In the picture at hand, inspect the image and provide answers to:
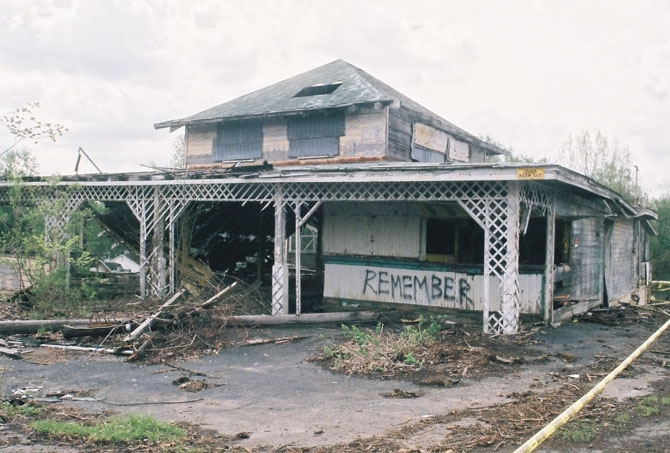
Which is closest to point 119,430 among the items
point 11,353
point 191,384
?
point 191,384

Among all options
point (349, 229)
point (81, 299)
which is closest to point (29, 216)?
point (81, 299)

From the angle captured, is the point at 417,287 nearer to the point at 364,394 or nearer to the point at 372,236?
the point at 372,236

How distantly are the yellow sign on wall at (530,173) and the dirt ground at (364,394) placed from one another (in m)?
3.12

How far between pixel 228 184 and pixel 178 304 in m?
3.89

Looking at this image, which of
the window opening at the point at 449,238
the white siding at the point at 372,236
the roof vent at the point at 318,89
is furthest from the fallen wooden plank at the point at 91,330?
the roof vent at the point at 318,89

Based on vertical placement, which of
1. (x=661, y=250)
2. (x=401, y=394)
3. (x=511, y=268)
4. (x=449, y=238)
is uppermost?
(x=449, y=238)

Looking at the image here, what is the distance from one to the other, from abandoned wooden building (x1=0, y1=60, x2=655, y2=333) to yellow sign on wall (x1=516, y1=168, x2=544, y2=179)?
0.09 feet

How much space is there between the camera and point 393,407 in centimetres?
762

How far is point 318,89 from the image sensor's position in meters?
20.8

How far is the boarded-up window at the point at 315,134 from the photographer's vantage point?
18953 millimetres

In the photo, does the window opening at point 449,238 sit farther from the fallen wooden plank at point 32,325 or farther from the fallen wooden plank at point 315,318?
the fallen wooden plank at point 32,325

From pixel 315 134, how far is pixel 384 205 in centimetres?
521

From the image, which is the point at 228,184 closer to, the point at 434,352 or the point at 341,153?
the point at 341,153

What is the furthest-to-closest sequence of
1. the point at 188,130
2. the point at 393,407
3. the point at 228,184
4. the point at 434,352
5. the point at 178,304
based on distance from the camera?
the point at 188,130 → the point at 228,184 → the point at 178,304 → the point at 434,352 → the point at 393,407
